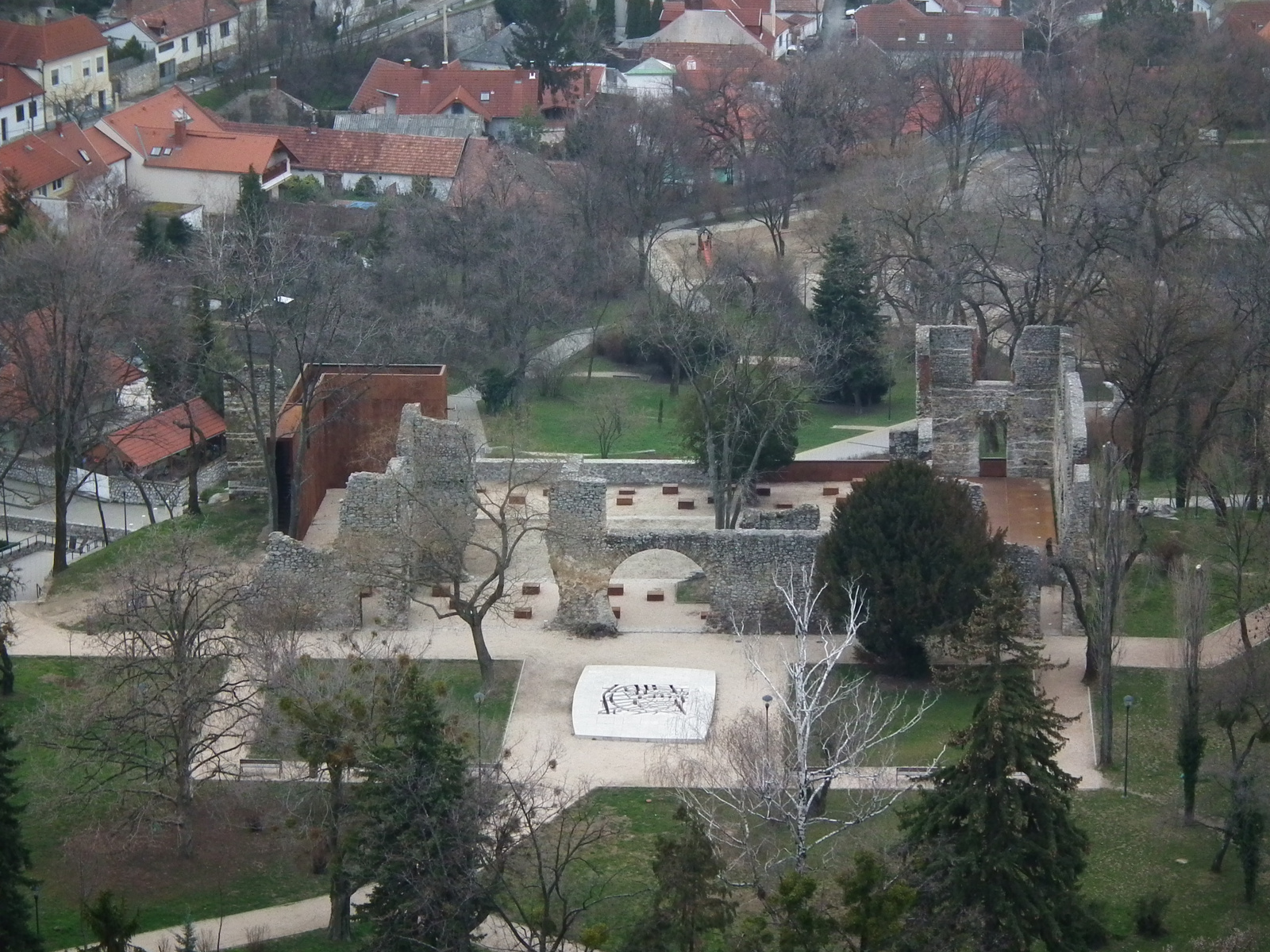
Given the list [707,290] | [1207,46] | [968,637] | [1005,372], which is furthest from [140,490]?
[1207,46]

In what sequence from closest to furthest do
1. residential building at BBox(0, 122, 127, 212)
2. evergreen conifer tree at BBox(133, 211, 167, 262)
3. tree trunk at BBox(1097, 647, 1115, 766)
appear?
tree trunk at BBox(1097, 647, 1115, 766) → evergreen conifer tree at BBox(133, 211, 167, 262) → residential building at BBox(0, 122, 127, 212)

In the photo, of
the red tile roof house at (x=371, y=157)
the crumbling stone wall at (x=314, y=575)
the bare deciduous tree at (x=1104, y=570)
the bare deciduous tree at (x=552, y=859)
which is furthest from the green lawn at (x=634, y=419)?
the bare deciduous tree at (x=552, y=859)

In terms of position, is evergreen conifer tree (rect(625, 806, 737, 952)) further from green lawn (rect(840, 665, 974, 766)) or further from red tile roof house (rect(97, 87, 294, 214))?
red tile roof house (rect(97, 87, 294, 214))

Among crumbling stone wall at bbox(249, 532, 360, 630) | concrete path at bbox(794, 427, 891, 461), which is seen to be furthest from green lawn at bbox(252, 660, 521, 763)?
concrete path at bbox(794, 427, 891, 461)

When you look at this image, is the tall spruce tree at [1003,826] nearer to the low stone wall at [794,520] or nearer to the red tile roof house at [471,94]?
the low stone wall at [794,520]

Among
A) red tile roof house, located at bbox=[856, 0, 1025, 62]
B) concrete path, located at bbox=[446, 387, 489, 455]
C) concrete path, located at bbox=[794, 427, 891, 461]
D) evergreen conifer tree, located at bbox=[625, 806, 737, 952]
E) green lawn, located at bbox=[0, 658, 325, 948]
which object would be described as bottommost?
concrete path, located at bbox=[446, 387, 489, 455]
